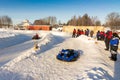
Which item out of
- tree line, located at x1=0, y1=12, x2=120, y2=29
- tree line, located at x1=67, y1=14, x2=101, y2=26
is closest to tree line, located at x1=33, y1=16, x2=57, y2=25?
tree line, located at x1=0, y1=12, x2=120, y2=29

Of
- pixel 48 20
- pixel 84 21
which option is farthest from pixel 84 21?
pixel 48 20

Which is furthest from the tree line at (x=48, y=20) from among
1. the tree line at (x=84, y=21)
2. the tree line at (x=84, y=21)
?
the tree line at (x=84, y=21)

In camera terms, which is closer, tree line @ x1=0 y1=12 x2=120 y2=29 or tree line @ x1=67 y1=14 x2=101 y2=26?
tree line @ x1=0 y1=12 x2=120 y2=29

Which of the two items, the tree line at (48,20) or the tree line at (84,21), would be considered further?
the tree line at (48,20)

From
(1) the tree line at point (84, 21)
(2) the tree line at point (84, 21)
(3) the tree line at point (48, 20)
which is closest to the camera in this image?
(1) the tree line at point (84, 21)

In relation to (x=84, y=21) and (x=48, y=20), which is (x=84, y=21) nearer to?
(x=84, y=21)

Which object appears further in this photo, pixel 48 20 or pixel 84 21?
pixel 48 20

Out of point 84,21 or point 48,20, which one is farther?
point 48,20

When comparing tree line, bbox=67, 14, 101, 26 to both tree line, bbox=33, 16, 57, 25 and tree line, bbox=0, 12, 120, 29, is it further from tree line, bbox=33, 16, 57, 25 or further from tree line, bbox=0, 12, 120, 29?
tree line, bbox=33, 16, 57, 25

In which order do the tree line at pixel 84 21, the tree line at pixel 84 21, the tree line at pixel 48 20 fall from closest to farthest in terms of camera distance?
the tree line at pixel 84 21, the tree line at pixel 84 21, the tree line at pixel 48 20

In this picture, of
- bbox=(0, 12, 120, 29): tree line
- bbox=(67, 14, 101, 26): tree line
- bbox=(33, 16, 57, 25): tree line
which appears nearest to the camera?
bbox=(0, 12, 120, 29): tree line

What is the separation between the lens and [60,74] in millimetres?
10719

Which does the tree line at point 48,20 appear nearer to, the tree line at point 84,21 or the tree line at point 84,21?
the tree line at point 84,21

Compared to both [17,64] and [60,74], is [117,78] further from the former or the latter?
[17,64]
